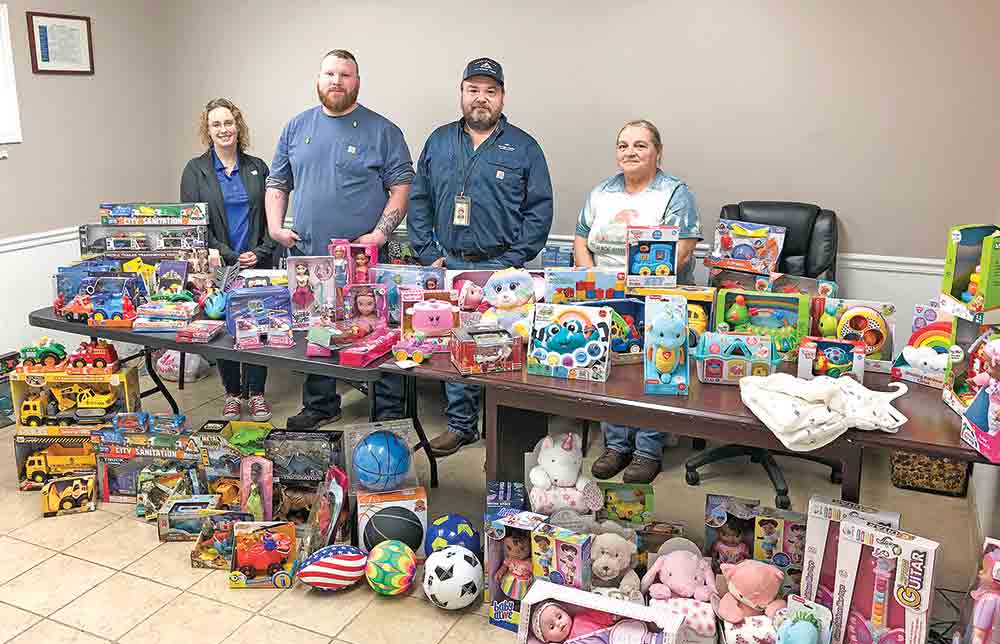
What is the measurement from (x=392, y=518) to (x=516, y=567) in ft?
1.73

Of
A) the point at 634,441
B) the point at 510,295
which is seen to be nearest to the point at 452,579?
the point at 510,295

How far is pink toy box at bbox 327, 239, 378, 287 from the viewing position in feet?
11.0

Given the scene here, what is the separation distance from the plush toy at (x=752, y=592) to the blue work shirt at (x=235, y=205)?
3.02 metres

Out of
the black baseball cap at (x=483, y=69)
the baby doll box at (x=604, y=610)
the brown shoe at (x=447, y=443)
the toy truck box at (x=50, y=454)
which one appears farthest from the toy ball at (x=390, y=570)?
the black baseball cap at (x=483, y=69)

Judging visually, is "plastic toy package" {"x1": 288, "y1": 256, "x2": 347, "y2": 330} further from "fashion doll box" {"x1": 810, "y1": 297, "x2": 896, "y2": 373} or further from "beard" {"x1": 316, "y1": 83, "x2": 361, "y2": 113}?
"fashion doll box" {"x1": 810, "y1": 297, "x2": 896, "y2": 373}

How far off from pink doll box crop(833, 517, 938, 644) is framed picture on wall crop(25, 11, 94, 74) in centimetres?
478

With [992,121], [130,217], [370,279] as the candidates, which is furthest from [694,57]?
[130,217]

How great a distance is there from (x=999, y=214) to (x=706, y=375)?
7.15 ft

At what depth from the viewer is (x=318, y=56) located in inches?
209

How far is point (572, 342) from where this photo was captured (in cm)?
280

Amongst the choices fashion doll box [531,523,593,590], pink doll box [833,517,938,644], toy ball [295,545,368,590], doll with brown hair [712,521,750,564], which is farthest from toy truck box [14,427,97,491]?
pink doll box [833,517,938,644]

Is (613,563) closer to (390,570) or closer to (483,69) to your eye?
(390,570)

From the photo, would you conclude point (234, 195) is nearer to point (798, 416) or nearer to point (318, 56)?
point (318, 56)

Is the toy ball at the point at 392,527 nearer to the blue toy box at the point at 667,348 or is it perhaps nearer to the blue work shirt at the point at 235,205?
the blue toy box at the point at 667,348
